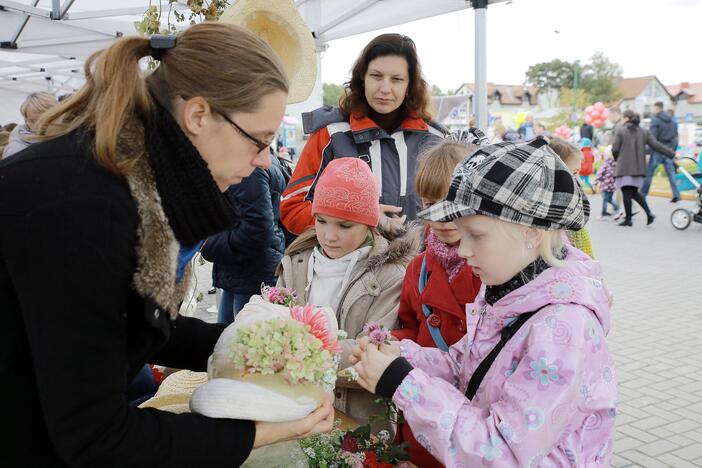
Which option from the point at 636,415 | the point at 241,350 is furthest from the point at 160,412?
the point at 636,415

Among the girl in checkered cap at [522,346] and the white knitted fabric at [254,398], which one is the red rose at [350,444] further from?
the white knitted fabric at [254,398]

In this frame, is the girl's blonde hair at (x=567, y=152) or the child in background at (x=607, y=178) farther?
the child in background at (x=607, y=178)

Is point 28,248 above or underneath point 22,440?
above

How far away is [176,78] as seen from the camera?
1230 mm

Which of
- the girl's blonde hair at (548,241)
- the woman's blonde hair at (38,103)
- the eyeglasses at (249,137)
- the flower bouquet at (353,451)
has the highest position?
the woman's blonde hair at (38,103)

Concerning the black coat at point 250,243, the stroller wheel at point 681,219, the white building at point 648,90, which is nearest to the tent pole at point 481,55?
the black coat at point 250,243

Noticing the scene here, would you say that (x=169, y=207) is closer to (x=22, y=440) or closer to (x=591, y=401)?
(x=22, y=440)

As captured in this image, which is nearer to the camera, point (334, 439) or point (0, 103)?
point (334, 439)

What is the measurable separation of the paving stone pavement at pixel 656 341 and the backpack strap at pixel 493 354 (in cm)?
238

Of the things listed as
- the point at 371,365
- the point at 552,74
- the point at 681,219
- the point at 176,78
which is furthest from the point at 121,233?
the point at 552,74

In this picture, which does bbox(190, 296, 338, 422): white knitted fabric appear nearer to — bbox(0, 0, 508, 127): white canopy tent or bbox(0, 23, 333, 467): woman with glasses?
bbox(0, 23, 333, 467): woman with glasses

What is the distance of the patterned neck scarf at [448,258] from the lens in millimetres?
2146

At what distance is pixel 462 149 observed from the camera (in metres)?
2.34

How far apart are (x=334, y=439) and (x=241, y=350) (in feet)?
2.32
